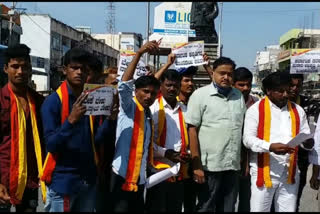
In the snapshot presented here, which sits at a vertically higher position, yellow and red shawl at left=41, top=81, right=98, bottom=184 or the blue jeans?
yellow and red shawl at left=41, top=81, right=98, bottom=184

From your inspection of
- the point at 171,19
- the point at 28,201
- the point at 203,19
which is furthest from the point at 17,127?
the point at 171,19

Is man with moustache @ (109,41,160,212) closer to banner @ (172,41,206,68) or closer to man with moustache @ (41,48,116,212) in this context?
man with moustache @ (41,48,116,212)

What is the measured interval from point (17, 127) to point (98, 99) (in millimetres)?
671

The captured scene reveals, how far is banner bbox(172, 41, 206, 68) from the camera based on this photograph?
5172 mm

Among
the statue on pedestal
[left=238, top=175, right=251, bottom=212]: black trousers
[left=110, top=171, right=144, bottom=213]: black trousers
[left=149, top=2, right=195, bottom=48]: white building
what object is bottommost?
[left=238, top=175, right=251, bottom=212]: black trousers

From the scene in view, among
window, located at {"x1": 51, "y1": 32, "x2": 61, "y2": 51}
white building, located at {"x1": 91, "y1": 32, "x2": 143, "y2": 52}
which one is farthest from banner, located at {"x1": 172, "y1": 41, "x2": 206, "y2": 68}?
white building, located at {"x1": 91, "y1": 32, "x2": 143, "y2": 52}

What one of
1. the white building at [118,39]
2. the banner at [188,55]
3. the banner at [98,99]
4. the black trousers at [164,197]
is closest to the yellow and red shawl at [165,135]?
the black trousers at [164,197]

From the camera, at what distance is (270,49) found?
79.1 m

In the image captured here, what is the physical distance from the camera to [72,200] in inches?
126

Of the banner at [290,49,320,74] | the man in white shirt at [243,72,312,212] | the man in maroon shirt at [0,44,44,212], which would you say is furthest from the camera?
the banner at [290,49,320,74]

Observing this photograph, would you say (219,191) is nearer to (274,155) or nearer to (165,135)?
(274,155)

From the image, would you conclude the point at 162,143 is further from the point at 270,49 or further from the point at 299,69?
the point at 270,49

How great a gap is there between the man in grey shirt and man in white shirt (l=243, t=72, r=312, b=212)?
0.50ft

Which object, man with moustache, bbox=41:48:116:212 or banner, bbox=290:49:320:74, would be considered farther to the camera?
banner, bbox=290:49:320:74
